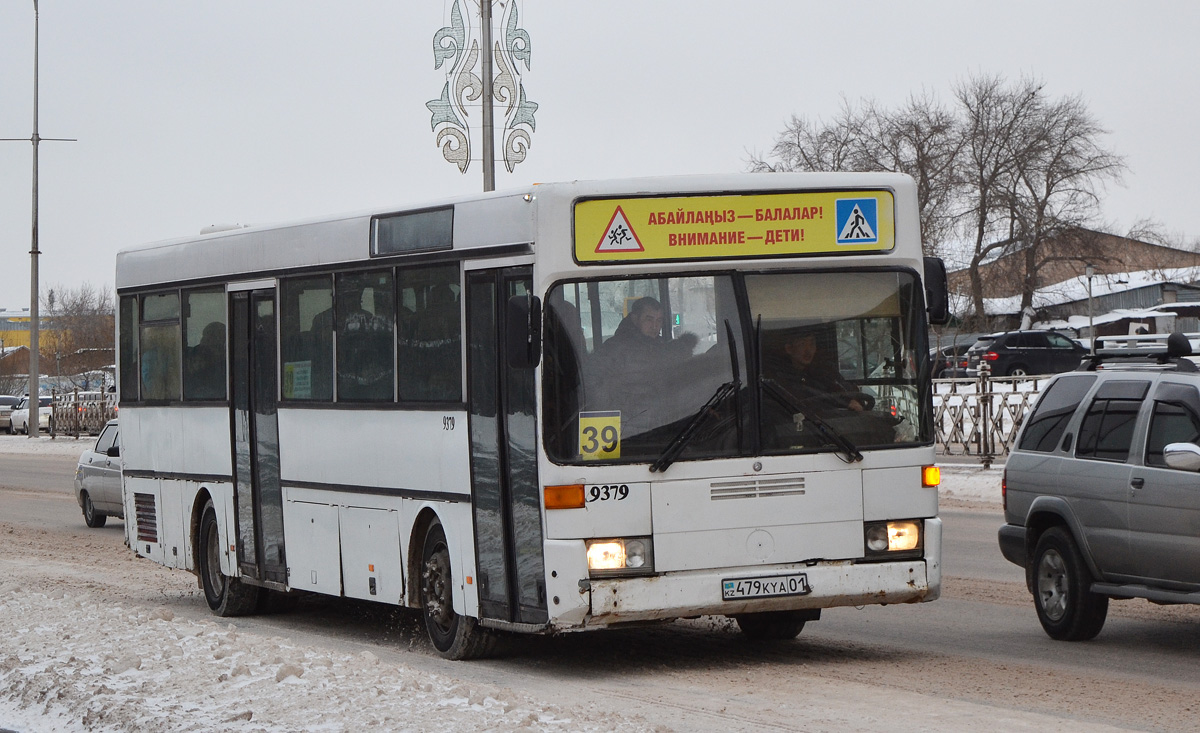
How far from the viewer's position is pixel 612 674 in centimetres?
958

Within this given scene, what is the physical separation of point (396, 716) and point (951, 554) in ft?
32.8

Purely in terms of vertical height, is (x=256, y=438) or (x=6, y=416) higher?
(x=6, y=416)

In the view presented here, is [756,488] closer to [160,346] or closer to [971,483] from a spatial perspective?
[160,346]

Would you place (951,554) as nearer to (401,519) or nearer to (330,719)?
(401,519)

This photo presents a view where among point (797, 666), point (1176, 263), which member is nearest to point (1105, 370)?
point (797, 666)

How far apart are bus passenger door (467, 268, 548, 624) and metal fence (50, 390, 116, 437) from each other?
4953 cm

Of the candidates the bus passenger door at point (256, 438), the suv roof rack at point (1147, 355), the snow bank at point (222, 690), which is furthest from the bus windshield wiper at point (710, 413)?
the bus passenger door at point (256, 438)

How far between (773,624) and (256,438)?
4498mm

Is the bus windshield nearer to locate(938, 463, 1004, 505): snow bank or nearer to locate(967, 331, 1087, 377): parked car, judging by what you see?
locate(938, 463, 1004, 505): snow bank

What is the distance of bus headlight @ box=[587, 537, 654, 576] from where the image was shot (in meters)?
9.10

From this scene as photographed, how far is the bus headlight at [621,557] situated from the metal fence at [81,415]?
5061 cm

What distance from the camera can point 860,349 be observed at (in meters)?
9.55

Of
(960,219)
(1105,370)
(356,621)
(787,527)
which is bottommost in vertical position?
(356,621)

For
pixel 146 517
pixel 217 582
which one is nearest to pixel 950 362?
pixel 146 517
